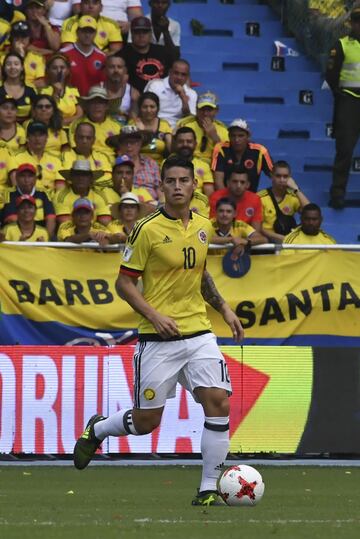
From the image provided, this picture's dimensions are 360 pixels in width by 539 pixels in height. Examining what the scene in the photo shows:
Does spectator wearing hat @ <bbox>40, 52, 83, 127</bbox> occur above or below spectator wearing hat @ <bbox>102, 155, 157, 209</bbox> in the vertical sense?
above

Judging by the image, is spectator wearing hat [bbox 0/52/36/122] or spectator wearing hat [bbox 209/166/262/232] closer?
spectator wearing hat [bbox 209/166/262/232]

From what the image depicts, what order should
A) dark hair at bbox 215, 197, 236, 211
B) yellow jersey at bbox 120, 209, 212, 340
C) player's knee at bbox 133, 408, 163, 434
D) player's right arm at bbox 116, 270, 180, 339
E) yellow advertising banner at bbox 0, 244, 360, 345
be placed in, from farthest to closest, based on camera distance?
dark hair at bbox 215, 197, 236, 211
yellow advertising banner at bbox 0, 244, 360, 345
player's knee at bbox 133, 408, 163, 434
yellow jersey at bbox 120, 209, 212, 340
player's right arm at bbox 116, 270, 180, 339

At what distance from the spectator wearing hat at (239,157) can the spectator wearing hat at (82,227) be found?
1916mm

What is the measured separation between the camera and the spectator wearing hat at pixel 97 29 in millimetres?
17688

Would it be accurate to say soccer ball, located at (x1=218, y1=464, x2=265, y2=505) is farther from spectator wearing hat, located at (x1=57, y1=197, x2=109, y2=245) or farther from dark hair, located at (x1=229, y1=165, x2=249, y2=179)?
dark hair, located at (x1=229, y1=165, x2=249, y2=179)

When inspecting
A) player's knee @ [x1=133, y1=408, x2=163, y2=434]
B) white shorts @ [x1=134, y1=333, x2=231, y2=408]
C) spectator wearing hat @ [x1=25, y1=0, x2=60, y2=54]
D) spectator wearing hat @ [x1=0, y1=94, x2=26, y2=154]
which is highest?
spectator wearing hat @ [x1=25, y1=0, x2=60, y2=54]

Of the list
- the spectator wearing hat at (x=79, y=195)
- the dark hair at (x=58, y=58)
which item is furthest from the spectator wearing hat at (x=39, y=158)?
the dark hair at (x=58, y=58)

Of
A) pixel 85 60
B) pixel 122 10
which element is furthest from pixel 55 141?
pixel 122 10

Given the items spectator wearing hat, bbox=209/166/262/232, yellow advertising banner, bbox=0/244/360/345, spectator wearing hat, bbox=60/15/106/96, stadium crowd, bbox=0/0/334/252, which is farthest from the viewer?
spectator wearing hat, bbox=60/15/106/96

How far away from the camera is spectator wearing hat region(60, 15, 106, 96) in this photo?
17297 mm

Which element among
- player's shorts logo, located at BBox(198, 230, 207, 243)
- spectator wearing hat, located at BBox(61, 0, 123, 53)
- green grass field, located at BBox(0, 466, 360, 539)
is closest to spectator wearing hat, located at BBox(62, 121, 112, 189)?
spectator wearing hat, located at BBox(61, 0, 123, 53)

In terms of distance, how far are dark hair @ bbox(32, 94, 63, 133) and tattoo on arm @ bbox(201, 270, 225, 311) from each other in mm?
6787

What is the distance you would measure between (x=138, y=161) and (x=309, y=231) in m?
2.24

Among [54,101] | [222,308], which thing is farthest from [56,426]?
[54,101]
